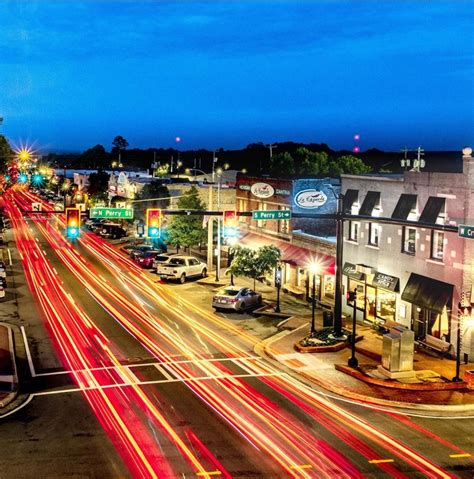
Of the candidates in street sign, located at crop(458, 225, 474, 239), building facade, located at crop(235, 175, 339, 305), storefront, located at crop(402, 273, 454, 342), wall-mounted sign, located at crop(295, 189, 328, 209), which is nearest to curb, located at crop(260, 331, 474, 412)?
street sign, located at crop(458, 225, 474, 239)

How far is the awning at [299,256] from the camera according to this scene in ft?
123

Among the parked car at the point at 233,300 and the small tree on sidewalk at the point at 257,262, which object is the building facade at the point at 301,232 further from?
Answer: the parked car at the point at 233,300

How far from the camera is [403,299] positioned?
99.8ft

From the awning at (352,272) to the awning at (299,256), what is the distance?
1049 mm

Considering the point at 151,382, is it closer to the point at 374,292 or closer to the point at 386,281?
the point at 386,281

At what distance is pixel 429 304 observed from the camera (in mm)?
28359

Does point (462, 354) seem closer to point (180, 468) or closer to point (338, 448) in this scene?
point (338, 448)

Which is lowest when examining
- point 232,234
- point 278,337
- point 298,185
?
point 278,337

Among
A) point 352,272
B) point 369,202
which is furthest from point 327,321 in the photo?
point 369,202

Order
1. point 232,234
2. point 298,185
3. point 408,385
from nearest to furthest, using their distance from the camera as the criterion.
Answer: point 408,385 < point 298,185 < point 232,234

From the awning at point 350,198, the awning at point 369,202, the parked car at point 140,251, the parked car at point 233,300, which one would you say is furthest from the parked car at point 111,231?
the awning at point 369,202

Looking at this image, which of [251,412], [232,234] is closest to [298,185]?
[232,234]

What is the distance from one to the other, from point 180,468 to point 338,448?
423 cm

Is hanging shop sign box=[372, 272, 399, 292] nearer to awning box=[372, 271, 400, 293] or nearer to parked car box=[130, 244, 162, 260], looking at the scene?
awning box=[372, 271, 400, 293]
